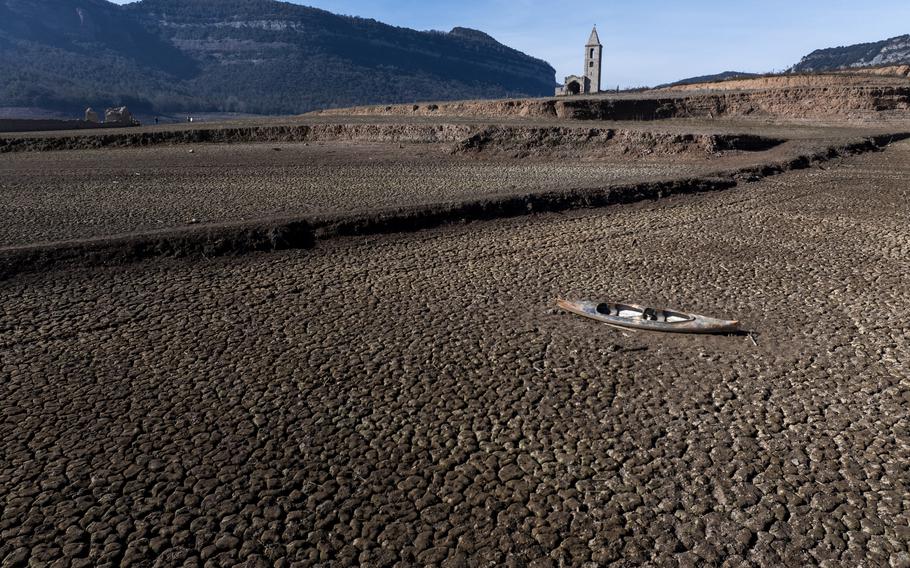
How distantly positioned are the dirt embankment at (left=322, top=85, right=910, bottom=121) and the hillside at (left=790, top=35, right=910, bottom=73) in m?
76.2

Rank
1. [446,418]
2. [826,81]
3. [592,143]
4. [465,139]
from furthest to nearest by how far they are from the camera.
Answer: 1. [826,81]
2. [465,139]
3. [592,143]
4. [446,418]

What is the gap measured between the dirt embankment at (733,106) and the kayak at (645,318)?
2373 cm

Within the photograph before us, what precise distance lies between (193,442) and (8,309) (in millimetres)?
3198

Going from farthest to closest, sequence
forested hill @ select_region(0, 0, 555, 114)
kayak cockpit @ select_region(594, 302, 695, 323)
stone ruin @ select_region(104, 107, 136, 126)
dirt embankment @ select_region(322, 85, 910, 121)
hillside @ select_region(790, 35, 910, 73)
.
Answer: forested hill @ select_region(0, 0, 555, 114) → hillside @ select_region(790, 35, 910, 73) → stone ruin @ select_region(104, 107, 136, 126) → dirt embankment @ select_region(322, 85, 910, 121) → kayak cockpit @ select_region(594, 302, 695, 323)

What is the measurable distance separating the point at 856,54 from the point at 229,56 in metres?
133

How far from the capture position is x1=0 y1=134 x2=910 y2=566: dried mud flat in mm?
3098

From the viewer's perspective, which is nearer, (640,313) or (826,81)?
(640,313)

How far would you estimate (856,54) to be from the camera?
12006 cm

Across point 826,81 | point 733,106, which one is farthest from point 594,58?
point 733,106

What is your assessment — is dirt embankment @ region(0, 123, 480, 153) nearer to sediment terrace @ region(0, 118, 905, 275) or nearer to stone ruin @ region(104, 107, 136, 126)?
sediment terrace @ region(0, 118, 905, 275)

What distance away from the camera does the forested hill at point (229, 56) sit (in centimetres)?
12862

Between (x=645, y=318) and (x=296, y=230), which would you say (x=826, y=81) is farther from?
(x=645, y=318)

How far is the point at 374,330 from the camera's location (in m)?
5.49

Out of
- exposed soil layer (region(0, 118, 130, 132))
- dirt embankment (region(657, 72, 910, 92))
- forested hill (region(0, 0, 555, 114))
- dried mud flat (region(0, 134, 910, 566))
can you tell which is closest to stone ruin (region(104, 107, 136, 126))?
exposed soil layer (region(0, 118, 130, 132))
